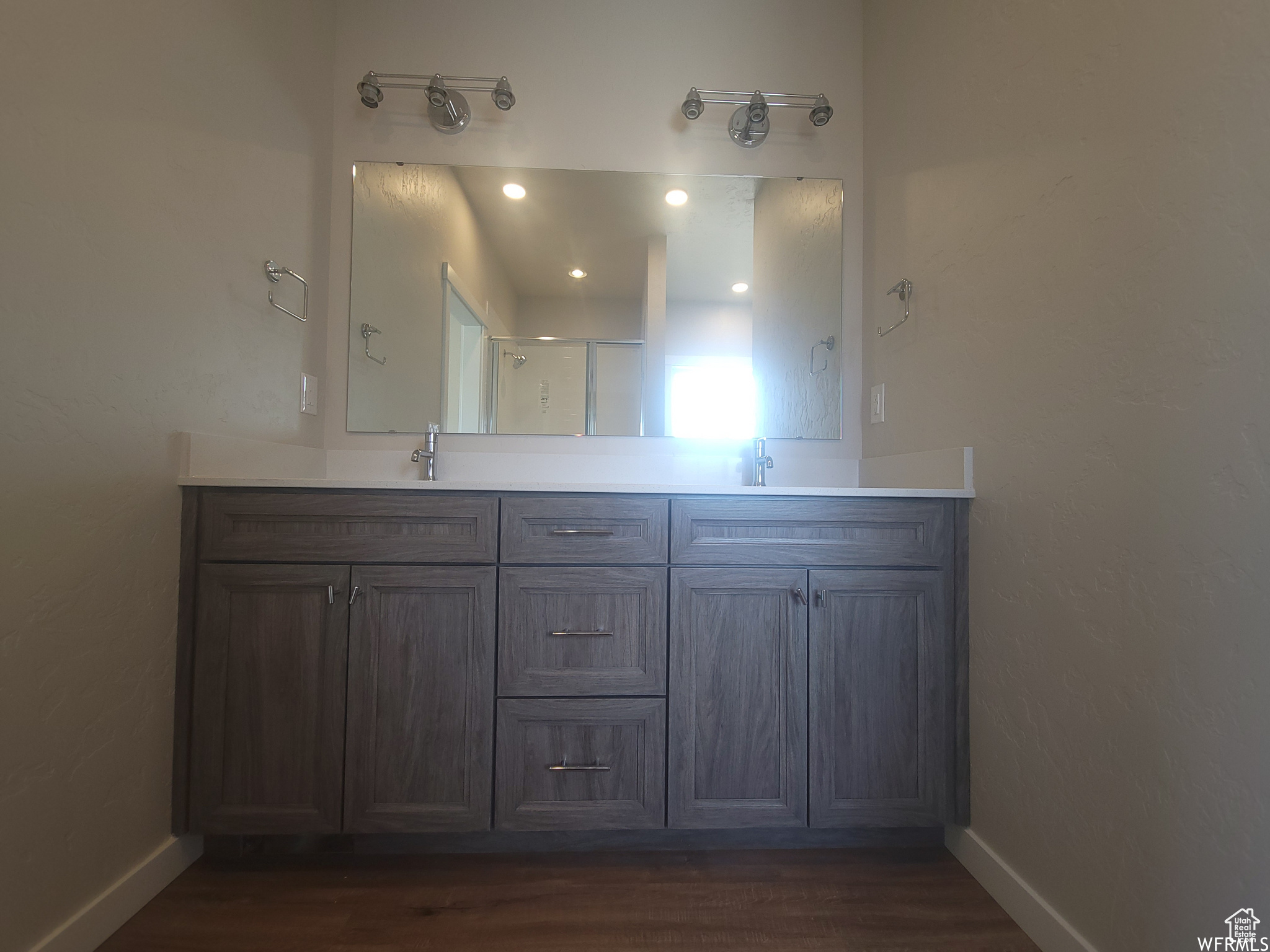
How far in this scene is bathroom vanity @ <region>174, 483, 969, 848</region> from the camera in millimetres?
1373

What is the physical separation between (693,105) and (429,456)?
1.37 metres

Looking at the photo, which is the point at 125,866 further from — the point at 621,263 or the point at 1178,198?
the point at 1178,198

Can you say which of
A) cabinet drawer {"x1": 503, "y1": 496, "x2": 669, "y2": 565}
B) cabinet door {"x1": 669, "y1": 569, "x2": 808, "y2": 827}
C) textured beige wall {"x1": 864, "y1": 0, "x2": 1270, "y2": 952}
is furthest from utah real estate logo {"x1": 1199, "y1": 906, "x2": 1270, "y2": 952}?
cabinet drawer {"x1": 503, "y1": 496, "x2": 669, "y2": 565}

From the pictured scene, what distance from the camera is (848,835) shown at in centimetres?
151

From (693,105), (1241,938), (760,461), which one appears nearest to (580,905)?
(1241,938)

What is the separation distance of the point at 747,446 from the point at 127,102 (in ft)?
5.66

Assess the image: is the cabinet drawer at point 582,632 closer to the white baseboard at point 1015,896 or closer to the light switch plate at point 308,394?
the white baseboard at point 1015,896

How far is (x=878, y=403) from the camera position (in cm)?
193

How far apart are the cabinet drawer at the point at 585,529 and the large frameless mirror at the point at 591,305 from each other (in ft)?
2.04

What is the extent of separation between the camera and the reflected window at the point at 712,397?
2.04m

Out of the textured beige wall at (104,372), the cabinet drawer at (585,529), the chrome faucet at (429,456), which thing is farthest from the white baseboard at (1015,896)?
the textured beige wall at (104,372)

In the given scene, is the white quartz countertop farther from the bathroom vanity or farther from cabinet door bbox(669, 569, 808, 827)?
cabinet door bbox(669, 569, 808, 827)

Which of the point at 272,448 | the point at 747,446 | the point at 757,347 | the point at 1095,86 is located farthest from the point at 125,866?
the point at 1095,86

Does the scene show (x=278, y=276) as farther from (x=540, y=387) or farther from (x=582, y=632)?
(x=582, y=632)
